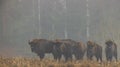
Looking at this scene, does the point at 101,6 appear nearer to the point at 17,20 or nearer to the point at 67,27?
the point at 67,27

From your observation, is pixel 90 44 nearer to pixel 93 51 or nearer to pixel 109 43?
pixel 93 51

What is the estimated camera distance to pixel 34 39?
10.3 meters

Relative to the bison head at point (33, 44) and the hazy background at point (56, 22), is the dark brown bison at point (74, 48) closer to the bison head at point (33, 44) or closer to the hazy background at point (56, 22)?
the hazy background at point (56, 22)

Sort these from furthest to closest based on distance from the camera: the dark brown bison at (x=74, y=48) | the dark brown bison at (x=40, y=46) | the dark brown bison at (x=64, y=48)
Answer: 1. the dark brown bison at (x=40, y=46)
2. the dark brown bison at (x=74, y=48)
3. the dark brown bison at (x=64, y=48)

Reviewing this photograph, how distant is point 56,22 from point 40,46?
73cm

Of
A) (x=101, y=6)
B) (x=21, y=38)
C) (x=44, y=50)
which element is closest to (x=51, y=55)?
Answer: (x=44, y=50)

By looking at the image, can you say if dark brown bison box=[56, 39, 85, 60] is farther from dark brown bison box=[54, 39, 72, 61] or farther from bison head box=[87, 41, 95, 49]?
bison head box=[87, 41, 95, 49]

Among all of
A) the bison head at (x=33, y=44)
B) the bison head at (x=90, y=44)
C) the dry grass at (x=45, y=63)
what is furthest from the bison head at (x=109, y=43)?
the bison head at (x=33, y=44)

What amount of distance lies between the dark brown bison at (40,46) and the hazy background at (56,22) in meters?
0.13

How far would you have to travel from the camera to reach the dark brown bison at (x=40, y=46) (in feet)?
33.4

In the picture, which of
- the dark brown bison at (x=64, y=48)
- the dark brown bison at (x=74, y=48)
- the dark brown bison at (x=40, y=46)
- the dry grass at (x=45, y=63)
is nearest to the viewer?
the dry grass at (x=45, y=63)

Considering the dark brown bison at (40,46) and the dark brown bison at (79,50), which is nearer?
the dark brown bison at (79,50)

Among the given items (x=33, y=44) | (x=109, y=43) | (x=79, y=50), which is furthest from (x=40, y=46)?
(x=109, y=43)

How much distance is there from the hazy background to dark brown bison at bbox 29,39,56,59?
128 millimetres
